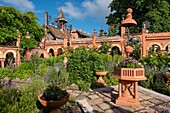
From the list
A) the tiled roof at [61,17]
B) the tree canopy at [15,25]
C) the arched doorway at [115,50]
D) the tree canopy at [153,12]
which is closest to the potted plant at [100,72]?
the arched doorway at [115,50]

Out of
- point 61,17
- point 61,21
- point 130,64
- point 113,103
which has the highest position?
point 61,17

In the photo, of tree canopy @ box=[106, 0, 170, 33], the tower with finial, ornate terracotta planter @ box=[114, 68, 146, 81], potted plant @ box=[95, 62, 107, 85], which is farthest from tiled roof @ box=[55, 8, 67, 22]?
Result: ornate terracotta planter @ box=[114, 68, 146, 81]

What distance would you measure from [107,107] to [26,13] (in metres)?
18.3

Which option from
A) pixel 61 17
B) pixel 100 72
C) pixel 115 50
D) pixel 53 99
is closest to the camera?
pixel 53 99

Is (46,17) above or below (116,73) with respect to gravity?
above

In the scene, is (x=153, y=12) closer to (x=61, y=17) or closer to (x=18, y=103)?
(x=18, y=103)

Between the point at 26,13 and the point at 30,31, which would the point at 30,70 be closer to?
the point at 30,31

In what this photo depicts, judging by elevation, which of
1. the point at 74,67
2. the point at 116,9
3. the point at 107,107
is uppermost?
the point at 116,9

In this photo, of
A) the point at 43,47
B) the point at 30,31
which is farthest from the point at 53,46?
the point at 30,31

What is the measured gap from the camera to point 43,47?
21688mm

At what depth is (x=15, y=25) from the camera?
1642 centimetres

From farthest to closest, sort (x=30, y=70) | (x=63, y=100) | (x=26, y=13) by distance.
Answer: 1. (x=26, y=13)
2. (x=30, y=70)
3. (x=63, y=100)

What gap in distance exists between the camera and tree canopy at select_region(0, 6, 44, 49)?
15.2 metres

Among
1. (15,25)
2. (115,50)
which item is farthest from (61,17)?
(115,50)
